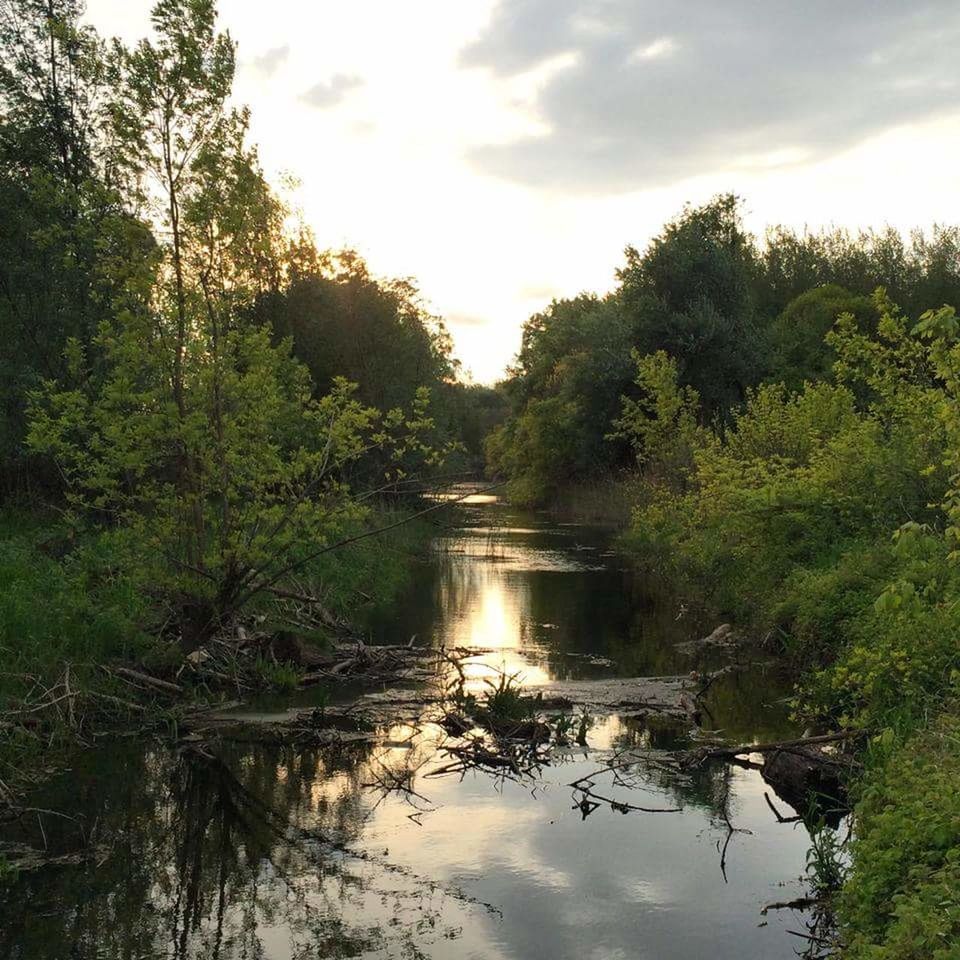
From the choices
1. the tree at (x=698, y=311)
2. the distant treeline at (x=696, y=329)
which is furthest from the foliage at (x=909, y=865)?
the tree at (x=698, y=311)

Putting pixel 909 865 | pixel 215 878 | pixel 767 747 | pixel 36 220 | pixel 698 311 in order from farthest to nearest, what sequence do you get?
1. pixel 698 311
2. pixel 36 220
3. pixel 767 747
4. pixel 215 878
5. pixel 909 865

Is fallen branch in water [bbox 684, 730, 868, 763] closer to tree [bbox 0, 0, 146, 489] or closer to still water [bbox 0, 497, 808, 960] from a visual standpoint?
still water [bbox 0, 497, 808, 960]

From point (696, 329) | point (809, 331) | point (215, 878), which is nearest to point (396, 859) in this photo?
point (215, 878)

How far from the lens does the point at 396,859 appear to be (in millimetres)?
8539

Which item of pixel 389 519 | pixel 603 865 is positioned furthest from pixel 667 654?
pixel 389 519

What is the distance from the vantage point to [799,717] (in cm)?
1234

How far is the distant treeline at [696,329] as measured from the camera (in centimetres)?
4300

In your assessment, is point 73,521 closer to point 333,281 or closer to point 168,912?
point 168,912

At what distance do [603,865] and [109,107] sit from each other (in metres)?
10.6

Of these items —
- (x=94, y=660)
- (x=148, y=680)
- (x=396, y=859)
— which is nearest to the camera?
(x=396, y=859)

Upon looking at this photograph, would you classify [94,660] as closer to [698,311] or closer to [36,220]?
[36,220]

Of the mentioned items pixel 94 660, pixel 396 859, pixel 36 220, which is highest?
pixel 36 220

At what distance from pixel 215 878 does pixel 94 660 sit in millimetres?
5048

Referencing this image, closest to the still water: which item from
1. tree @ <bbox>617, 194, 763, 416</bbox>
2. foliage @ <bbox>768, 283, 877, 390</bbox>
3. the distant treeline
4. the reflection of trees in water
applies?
the reflection of trees in water
